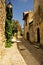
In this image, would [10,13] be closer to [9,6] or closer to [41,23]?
[9,6]

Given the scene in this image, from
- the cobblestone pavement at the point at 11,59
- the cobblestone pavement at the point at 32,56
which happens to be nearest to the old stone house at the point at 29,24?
the cobblestone pavement at the point at 32,56

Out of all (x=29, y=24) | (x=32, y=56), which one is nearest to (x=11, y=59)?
(x=32, y=56)

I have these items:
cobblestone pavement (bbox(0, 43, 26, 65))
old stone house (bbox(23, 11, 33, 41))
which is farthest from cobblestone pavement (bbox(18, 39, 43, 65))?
old stone house (bbox(23, 11, 33, 41))

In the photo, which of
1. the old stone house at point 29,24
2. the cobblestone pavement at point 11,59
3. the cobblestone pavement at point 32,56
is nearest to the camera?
the cobblestone pavement at point 11,59

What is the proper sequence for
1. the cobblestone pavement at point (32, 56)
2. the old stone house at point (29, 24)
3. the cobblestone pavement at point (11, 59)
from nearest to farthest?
the cobblestone pavement at point (11, 59), the cobblestone pavement at point (32, 56), the old stone house at point (29, 24)

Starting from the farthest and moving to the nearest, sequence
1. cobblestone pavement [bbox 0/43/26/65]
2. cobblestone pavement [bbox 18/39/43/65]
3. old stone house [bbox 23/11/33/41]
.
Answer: old stone house [bbox 23/11/33/41], cobblestone pavement [bbox 18/39/43/65], cobblestone pavement [bbox 0/43/26/65]

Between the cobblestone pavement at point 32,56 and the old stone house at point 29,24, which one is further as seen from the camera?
the old stone house at point 29,24

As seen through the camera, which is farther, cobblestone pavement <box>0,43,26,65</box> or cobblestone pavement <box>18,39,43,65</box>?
cobblestone pavement <box>18,39,43,65</box>

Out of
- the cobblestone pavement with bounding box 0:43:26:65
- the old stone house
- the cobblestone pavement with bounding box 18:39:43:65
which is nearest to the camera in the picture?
the cobblestone pavement with bounding box 0:43:26:65

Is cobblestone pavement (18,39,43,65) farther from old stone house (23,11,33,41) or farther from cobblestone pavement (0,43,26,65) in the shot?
old stone house (23,11,33,41)

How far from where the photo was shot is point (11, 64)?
558 centimetres

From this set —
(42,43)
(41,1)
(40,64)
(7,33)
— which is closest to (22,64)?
(40,64)

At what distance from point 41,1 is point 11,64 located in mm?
9088

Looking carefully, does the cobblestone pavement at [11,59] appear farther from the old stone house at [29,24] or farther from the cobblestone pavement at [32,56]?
the old stone house at [29,24]
